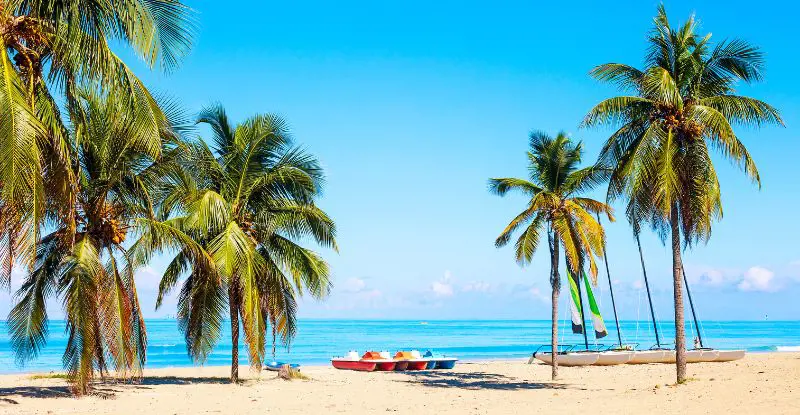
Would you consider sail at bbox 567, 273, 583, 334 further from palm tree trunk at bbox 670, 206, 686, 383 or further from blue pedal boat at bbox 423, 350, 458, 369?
palm tree trunk at bbox 670, 206, 686, 383

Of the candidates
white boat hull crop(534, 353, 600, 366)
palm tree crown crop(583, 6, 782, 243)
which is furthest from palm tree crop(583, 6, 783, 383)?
white boat hull crop(534, 353, 600, 366)

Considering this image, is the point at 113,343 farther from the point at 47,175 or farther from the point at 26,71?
the point at 26,71

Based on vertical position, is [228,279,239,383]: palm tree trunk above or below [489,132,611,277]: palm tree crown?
below

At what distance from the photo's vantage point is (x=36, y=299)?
54.6ft

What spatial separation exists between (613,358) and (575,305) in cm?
300

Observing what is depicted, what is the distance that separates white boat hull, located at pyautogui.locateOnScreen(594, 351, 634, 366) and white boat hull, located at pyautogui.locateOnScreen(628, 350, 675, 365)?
222mm

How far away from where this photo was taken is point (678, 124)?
18.4 m

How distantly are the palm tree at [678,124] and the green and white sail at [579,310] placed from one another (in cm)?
1193

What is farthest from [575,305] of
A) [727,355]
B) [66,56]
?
[66,56]

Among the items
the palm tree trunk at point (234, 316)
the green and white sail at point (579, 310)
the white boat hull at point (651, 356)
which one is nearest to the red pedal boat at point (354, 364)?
the green and white sail at point (579, 310)

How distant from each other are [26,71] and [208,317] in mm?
10129

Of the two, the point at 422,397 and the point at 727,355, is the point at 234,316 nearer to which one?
the point at 422,397

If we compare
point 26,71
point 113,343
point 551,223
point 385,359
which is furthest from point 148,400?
point 385,359

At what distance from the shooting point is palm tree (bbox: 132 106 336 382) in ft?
64.0
